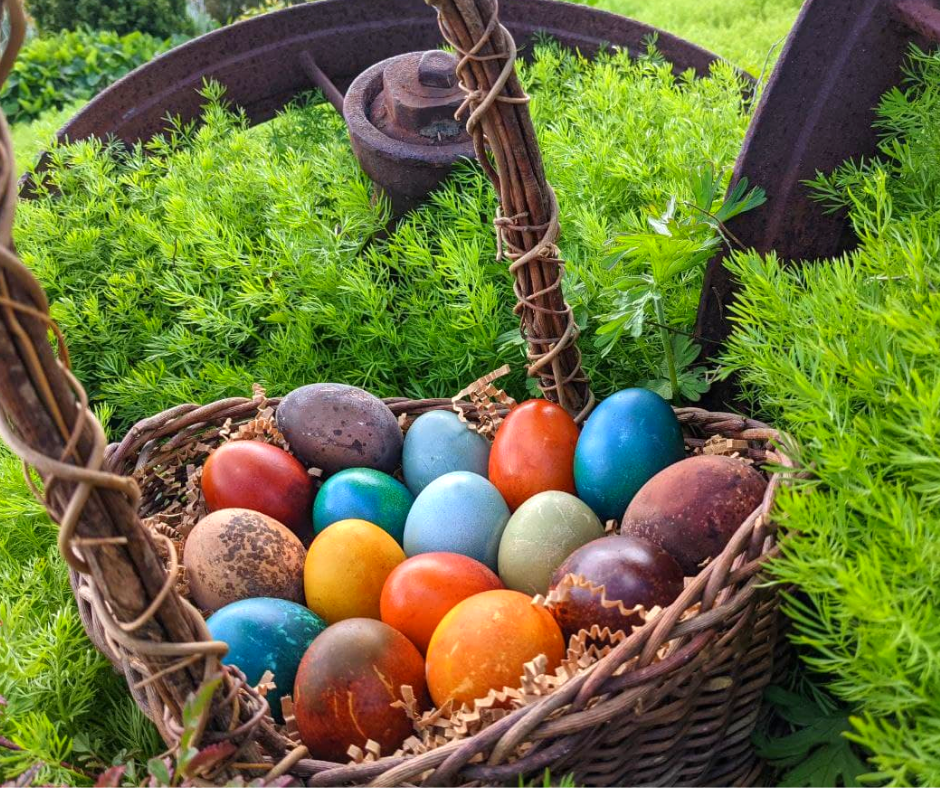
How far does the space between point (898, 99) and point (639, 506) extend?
88 centimetres

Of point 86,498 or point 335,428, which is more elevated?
point 86,498

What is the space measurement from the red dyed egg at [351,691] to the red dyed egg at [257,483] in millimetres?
444

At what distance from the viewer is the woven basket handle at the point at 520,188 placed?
1432 millimetres

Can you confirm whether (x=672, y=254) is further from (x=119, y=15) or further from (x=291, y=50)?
(x=119, y=15)

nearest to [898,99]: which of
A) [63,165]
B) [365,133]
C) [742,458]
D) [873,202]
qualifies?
[873,202]

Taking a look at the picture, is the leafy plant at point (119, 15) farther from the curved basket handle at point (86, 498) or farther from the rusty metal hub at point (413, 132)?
the curved basket handle at point (86, 498)

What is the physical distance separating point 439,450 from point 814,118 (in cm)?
96

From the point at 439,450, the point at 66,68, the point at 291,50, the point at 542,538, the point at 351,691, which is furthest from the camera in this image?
the point at 66,68

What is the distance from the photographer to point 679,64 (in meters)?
2.94

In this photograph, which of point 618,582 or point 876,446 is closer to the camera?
point 876,446

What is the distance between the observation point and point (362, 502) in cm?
170

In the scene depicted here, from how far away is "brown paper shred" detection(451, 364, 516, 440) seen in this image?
6.06 feet

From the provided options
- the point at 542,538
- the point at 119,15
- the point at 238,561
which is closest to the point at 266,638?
the point at 238,561

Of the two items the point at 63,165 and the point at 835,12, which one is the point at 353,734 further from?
the point at 63,165
